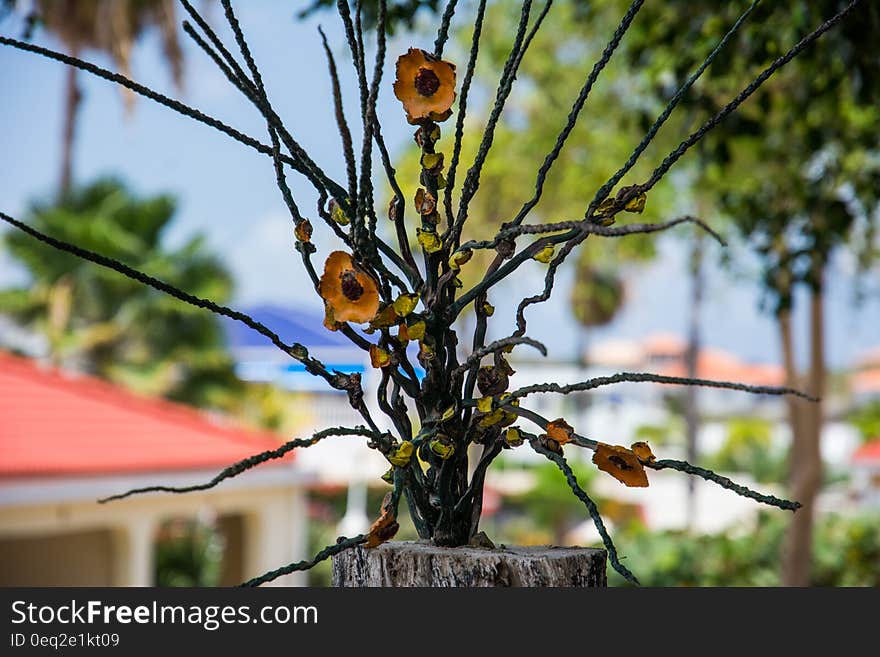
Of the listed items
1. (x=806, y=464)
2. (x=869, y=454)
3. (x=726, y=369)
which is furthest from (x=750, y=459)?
(x=726, y=369)

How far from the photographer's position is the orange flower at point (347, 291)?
902mm

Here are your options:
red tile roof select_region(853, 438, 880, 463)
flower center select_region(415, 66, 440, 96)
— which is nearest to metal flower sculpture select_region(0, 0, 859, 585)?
flower center select_region(415, 66, 440, 96)

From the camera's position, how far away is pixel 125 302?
1084 cm

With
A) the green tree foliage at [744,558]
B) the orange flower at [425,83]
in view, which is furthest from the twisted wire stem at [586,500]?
the green tree foliage at [744,558]

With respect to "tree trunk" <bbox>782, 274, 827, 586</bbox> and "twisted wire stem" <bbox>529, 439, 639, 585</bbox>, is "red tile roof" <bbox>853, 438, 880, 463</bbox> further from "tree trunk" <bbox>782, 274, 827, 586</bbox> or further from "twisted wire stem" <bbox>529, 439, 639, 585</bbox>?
"twisted wire stem" <bbox>529, 439, 639, 585</bbox>

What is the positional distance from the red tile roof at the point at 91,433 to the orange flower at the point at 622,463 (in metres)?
5.36

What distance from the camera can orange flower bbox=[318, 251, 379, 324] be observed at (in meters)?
0.90

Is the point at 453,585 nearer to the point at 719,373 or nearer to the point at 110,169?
the point at 110,169

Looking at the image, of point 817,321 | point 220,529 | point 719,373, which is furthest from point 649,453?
point 719,373

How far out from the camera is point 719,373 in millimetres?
30484

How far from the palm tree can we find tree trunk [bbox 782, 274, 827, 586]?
8.31 metres

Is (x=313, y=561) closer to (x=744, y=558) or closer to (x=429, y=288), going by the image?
(x=429, y=288)

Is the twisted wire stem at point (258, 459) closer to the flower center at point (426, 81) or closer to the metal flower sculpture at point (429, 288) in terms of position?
the metal flower sculpture at point (429, 288)

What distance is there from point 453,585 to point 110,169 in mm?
11099
